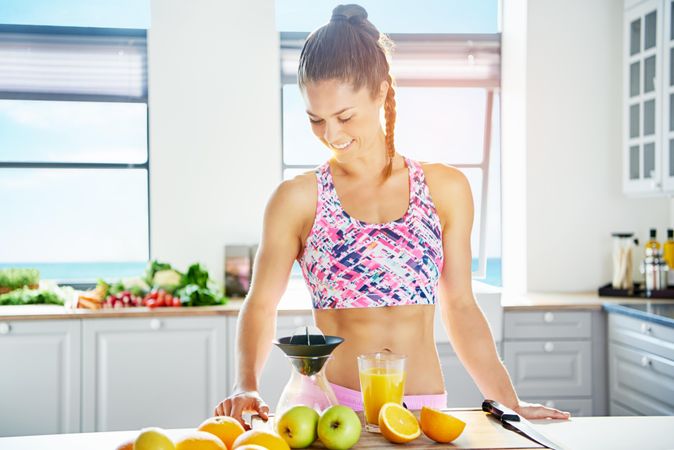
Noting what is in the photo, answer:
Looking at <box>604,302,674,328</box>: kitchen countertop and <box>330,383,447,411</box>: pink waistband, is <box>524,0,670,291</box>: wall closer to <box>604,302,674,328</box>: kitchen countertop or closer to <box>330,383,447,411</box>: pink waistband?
<box>604,302,674,328</box>: kitchen countertop

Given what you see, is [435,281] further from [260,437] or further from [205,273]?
[205,273]

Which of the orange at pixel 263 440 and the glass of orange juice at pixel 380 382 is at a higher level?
the glass of orange juice at pixel 380 382

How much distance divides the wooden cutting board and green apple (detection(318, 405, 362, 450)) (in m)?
0.04

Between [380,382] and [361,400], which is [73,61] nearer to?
[361,400]

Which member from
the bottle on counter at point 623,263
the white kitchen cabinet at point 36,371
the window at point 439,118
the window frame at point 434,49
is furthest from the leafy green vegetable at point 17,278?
the window at point 439,118

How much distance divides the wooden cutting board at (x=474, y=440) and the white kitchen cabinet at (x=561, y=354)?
2.41m

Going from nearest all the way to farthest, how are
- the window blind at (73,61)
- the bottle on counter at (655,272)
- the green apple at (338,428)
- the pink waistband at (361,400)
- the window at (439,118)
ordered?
the green apple at (338,428) < the pink waistband at (361,400) < the bottle on counter at (655,272) < the window blind at (73,61) < the window at (439,118)

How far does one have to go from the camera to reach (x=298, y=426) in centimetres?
118

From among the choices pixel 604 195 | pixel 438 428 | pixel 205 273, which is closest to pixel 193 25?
pixel 205 273

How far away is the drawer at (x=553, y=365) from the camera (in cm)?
370

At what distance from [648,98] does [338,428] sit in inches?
129

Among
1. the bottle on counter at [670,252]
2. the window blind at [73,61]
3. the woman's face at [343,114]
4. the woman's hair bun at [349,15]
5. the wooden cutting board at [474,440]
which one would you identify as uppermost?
the window blind at [73,61]

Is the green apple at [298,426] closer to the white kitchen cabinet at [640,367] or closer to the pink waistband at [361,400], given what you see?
the pink waistband at [361,400]

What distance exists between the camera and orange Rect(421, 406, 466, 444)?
1216mm
